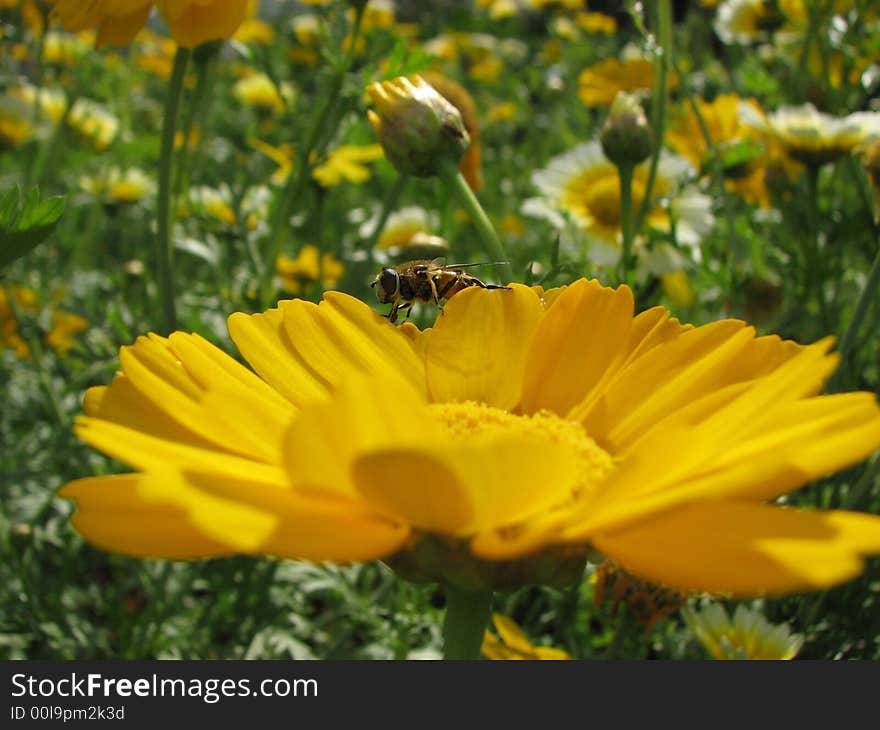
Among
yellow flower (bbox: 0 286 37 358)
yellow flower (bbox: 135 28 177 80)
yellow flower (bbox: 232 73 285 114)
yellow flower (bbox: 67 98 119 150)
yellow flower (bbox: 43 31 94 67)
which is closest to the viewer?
yellow flower (bbox: 0 286 37 358)

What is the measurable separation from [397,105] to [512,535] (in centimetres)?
87

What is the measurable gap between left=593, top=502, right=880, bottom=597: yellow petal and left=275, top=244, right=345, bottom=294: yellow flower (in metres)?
1.86

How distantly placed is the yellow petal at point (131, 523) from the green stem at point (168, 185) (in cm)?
93

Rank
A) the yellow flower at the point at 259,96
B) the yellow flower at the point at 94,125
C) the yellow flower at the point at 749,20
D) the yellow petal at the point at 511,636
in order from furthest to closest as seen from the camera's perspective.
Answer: the yellow flower at the point at 259,96, the yellow flower at the point at 94,125, the yellow flower at the point at 749,20, the yellow petal at the point at 511,636

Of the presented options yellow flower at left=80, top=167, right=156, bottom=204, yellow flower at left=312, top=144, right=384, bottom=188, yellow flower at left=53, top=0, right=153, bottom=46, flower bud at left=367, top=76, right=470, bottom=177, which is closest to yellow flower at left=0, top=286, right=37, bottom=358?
yellow flower at left=80, top=167, right=156, bottom=204

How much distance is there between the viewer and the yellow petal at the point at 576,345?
3.08 ft

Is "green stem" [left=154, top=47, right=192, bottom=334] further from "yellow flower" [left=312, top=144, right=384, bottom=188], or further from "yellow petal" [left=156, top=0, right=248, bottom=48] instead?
"yellow flower" [left=312, top=144, right=384, bottom=188]

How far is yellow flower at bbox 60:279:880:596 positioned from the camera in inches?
22.4

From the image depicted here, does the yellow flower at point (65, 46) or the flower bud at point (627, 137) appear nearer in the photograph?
the flower bud at point (627, 137)

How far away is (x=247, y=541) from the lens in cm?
53

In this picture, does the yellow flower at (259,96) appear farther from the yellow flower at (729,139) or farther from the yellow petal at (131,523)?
the yellow petal at (131,523)

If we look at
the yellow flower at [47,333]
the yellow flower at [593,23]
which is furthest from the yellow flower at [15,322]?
the yellow flower at [593,23]

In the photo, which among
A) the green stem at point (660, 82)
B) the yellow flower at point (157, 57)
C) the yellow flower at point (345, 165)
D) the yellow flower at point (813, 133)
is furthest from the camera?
the yellow flower at point (157, 57)

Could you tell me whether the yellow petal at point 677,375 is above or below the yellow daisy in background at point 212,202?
below
